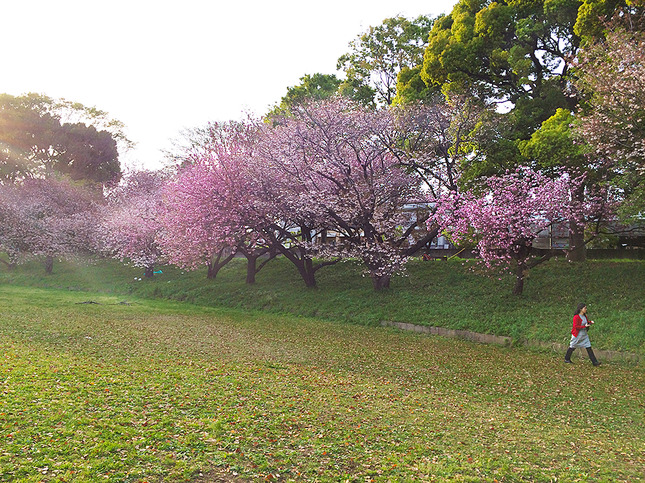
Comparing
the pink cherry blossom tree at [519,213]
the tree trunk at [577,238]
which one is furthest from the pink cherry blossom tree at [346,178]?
the tree trunk at [577,238]

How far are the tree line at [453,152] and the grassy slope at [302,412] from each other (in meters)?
6.48

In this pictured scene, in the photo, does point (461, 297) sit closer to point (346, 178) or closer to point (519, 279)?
point (519, 279)

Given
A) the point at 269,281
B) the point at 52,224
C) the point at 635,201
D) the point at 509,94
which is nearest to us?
the point at 635,201

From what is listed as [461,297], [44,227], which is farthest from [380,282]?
[44,227]

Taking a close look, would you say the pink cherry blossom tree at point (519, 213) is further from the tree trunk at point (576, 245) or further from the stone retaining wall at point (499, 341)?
the stone retaining wall at point (499, 341)

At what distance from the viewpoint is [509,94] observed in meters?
20.2

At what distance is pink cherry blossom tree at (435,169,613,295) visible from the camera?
1548 cm

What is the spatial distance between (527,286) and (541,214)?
117 inches

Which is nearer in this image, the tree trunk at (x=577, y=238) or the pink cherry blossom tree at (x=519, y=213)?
the pink cherry blossom tree at (x=519, y=213)

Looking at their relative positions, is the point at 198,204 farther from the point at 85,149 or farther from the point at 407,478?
the point at 85,149

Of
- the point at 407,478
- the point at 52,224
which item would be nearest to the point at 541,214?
the point at 407,478

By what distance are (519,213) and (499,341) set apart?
437 centimetres

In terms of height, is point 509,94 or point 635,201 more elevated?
point 509,94

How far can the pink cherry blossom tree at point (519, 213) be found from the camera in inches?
610
